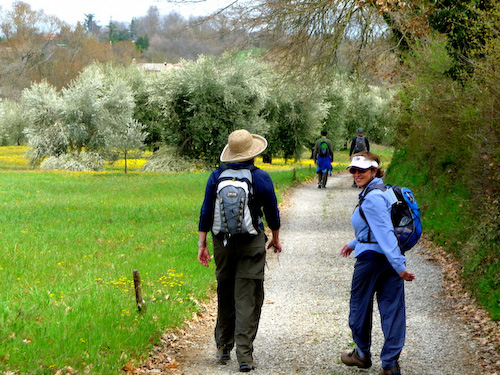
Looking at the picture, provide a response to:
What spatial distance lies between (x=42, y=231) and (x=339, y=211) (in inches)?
323

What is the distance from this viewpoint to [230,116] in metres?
41.9

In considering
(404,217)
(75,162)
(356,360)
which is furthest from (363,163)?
(75,162)

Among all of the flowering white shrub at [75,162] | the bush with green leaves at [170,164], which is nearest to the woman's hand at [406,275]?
the bush with green leaves at [170,164]

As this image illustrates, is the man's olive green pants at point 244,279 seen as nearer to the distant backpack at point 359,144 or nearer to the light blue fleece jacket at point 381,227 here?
the light blue fleece jacket at point 381,227

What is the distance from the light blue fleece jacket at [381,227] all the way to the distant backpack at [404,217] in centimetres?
5

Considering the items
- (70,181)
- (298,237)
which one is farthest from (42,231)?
(70,181)

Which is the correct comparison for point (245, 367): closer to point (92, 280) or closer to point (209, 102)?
point (92, 280)

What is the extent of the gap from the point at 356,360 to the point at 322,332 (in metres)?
1.42

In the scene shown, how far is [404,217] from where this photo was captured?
538 cm

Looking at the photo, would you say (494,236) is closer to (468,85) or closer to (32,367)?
(468,85)

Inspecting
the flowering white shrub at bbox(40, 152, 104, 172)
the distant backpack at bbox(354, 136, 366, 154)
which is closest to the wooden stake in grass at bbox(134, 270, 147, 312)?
the distant backpack at bbox(354, 136, 366, 154)

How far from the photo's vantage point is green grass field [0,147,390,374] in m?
5.78

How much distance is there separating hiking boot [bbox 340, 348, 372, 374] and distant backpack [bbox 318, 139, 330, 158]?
18192 mm

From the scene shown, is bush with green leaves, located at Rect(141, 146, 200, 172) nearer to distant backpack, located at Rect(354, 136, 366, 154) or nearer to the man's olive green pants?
distant backpack, located at Rect(354, 136, 366, 154)
